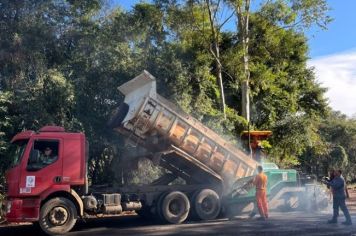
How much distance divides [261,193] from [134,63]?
23.1 feet

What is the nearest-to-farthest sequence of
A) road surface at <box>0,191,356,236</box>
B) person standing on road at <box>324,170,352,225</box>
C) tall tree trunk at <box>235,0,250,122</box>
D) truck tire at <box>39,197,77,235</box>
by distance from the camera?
road surface at <box>0,191,356,236</box> < truck tire at <box>39,197,77,235</box> < person standing on road at <box>324,170,352,225</box> < tall tree trunk at <box>235,0,250,122</box>

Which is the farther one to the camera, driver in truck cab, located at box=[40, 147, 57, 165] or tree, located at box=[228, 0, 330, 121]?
tree, located at box=[228, 0, 330, 121]

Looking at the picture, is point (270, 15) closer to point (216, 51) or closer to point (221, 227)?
point (216, 51)

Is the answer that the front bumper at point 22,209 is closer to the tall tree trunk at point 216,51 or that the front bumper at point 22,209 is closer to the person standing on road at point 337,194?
the person standing on road at point 337,194

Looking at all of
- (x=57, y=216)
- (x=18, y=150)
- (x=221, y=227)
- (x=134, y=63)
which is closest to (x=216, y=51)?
(x=134, y=63)

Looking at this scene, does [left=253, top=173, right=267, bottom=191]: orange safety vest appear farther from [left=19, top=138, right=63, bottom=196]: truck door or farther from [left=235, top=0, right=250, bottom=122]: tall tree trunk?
[left=235, top=0, right=250, bottom=122]: tall tree trunk

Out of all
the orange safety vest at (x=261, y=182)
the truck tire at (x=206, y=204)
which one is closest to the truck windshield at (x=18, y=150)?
the truck tire at (x=206, y=204)

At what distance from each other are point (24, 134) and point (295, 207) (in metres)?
8.28

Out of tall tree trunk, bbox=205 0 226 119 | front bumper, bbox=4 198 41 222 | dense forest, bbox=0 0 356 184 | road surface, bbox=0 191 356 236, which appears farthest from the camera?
tall tree trunk, bbox=205 0 226 119

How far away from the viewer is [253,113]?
26.9 m

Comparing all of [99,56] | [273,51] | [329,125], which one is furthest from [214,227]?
[329,125]

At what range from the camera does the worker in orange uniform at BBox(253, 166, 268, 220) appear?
13022mm

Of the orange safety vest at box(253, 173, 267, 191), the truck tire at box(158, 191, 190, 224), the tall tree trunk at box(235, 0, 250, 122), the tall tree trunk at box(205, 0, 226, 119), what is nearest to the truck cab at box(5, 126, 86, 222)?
the truck tire at box(158, 191, 190, 224)

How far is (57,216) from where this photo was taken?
1110 cm
